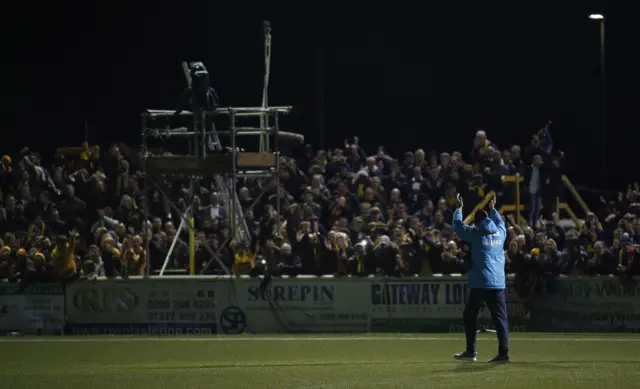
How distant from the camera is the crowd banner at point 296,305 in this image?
2178cm

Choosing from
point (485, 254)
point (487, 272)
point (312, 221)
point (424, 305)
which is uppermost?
point (312, 221)

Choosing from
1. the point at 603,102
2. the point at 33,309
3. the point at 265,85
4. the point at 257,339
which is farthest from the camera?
the point at 603,102

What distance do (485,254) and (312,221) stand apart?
8.41m

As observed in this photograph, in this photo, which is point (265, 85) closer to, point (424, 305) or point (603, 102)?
point (424, 305)

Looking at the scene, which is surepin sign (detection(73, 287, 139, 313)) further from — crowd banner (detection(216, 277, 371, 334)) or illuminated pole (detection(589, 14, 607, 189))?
illuminated pole (detection(589, 14, 607, 189))

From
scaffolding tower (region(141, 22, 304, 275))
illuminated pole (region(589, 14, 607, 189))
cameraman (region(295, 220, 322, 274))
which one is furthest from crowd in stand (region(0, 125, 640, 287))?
illuminated pole (region(589, 14, 607, 189))

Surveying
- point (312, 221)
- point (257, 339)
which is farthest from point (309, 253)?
point (257, 339)

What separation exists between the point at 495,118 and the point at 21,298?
16102mm

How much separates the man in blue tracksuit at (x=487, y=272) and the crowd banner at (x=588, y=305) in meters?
5.79

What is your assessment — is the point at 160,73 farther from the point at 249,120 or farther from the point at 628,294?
the point at 628,294

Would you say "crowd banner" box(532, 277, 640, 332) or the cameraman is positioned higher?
the cameraman

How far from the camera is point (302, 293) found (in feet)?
72.0

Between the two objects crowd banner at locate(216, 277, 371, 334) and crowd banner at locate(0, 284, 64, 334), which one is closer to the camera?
crowd banner at locate(216, 277, 371, 334)

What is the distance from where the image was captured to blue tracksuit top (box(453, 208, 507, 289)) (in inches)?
603
